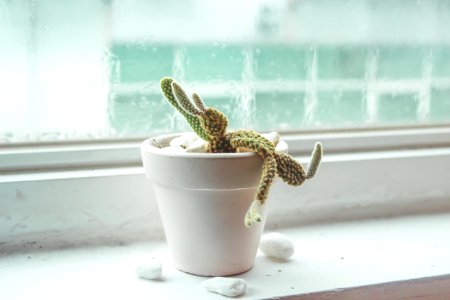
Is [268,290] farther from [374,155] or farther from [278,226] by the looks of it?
[374,155]

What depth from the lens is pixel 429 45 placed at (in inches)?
39.5

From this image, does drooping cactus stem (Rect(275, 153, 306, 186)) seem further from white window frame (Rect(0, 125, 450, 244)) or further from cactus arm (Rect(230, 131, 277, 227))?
white window frame (Rect(0, 125, 450, 244))

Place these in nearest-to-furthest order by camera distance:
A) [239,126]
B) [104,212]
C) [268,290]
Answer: [268,290]
[104,212]
[239,126]

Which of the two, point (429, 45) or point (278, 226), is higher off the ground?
point (429, 45)

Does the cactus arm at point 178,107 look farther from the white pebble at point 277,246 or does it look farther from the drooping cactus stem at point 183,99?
the white pebble at point 277,246

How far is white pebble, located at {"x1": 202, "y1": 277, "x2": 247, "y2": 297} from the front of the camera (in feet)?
2.13

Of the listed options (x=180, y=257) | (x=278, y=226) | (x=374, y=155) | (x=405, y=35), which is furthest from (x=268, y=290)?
(x=405, y=35)

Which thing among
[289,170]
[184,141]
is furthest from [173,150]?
[289,170]

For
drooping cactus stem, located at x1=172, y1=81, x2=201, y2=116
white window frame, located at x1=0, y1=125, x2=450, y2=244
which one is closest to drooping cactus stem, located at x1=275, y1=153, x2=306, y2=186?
drooping cactus stem, located at x1=172, y1=81, x2=201, y2=116

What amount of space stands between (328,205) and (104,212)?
333 millimetres

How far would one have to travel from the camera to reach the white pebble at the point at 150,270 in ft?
2.26

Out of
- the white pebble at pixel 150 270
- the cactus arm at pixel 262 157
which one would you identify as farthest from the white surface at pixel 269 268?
the cactus arm at pixel 262 157

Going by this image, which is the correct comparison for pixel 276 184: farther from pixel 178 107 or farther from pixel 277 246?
pixel 178 107

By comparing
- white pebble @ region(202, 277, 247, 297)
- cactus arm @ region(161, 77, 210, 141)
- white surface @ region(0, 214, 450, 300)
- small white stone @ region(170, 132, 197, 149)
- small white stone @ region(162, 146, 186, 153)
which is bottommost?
white surface @ region(0, 214, 450, 300)
